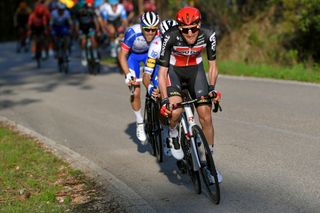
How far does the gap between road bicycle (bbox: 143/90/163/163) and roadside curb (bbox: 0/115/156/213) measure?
834 millimetres

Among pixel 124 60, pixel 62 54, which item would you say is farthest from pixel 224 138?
pixel 62 54

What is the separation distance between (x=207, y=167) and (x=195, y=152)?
0.21m

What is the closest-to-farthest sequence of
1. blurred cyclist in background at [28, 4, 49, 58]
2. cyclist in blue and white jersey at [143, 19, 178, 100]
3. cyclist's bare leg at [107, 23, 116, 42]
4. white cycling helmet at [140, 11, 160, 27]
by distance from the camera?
1. cyclist in blue and white jersey at [143, 19, 178, 100]
2. white cycling helmet at [140, 11, 160, 27]
3. cyclist's bare leg at [107, 23, 116, 42]
4. blurred cyclist in background at [28, 4, 49, 58]

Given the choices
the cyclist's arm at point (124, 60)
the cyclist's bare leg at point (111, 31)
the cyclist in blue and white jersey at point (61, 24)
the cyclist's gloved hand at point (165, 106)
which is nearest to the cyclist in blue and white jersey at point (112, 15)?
the cyclist's bare leg at point (111, 31)

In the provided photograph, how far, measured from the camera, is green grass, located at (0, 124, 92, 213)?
691 cm

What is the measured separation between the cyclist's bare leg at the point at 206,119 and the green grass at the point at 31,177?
1.66m

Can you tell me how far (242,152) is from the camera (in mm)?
8852

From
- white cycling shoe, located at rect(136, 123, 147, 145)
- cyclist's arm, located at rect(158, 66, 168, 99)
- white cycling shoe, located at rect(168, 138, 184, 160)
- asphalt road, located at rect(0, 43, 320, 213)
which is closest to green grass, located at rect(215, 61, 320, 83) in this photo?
asphalt road, located at rect(0, 43, 320, 213)

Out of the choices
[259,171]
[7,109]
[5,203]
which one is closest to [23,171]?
[5,203]

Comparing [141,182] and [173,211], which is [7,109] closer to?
[141,182]

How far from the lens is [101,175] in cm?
812

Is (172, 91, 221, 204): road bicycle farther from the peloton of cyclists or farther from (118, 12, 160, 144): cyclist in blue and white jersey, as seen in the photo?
the peloton of cyclists

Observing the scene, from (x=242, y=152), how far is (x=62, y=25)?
41.9 ft

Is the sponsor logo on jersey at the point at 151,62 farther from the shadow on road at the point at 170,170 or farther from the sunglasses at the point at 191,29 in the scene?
the sunglasses at the point at 191,29
